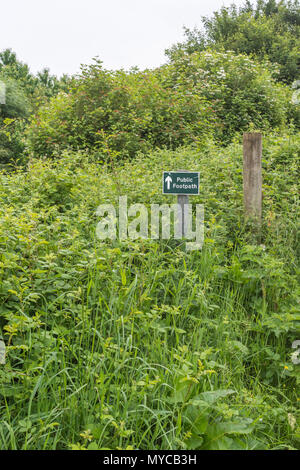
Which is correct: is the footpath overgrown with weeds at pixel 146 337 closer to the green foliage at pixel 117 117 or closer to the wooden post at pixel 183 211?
the wooden post at pixel 183 211

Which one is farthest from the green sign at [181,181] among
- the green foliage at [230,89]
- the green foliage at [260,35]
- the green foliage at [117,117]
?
the green foliage at [260,35]

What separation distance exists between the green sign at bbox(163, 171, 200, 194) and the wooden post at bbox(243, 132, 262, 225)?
0.94 meters

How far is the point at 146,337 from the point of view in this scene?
8.65ft

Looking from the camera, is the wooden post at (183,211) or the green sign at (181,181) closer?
the green sign at (181,181)

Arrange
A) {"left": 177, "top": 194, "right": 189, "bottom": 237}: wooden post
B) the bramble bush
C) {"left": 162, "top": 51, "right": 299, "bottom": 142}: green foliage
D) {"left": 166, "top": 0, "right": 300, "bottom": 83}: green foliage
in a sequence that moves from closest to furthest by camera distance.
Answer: {"left": 177, "top": 194, "right": 189, "bottom": 237}: wooden post → the bramble bush → {"left": 162, "top": 51, "right": 299, "bottom": 142}: green foliage → {"left": 166, "top": 0, "right": 300, "bottom": 83}: green foliage

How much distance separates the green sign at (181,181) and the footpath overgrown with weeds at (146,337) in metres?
0.38

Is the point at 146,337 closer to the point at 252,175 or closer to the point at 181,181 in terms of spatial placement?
the point at 181,181

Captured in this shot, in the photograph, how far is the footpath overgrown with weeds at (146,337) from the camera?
203cm

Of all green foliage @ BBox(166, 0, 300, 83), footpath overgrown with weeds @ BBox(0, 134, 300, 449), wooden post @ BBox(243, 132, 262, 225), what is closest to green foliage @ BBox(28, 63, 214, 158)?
wooden post @ BBox(243, 132, 262, 225)

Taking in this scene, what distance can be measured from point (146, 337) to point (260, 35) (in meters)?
23.1

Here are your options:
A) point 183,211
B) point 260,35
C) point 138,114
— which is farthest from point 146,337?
point 260,35

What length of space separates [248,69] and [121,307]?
34.6ft

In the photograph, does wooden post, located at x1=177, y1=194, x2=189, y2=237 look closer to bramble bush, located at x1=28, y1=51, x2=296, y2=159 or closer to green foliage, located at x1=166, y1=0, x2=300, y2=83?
bramble bush, located at x1=28, y1=51, x2=296, y2=159

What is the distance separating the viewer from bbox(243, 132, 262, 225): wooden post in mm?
4400
